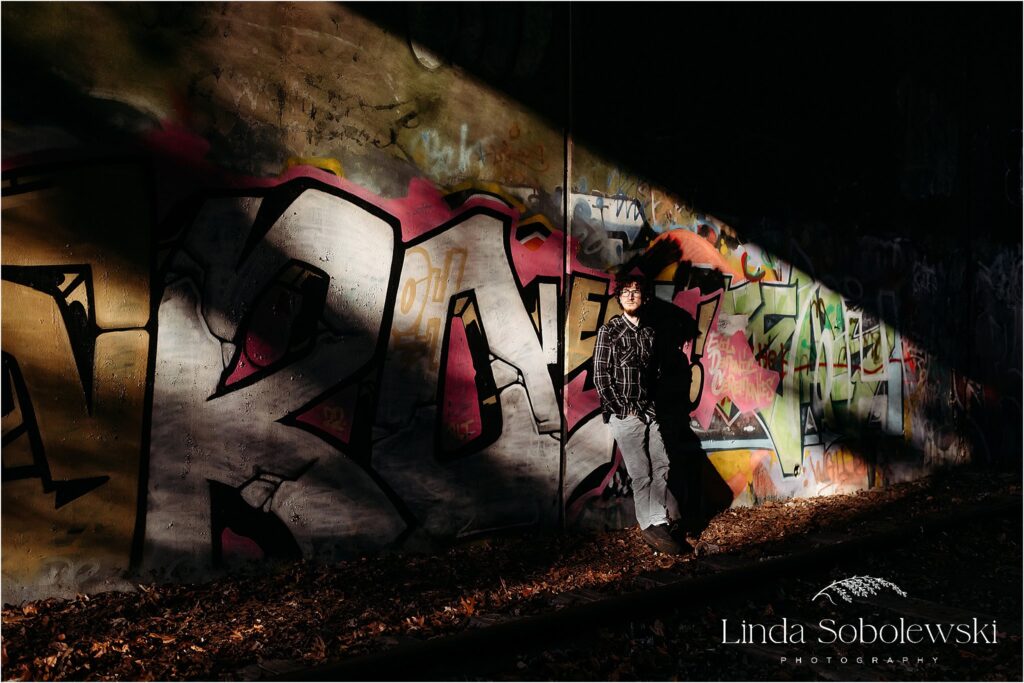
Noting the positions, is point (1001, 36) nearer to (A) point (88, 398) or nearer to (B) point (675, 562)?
(B) point (675, 562)

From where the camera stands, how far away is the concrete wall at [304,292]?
497cm

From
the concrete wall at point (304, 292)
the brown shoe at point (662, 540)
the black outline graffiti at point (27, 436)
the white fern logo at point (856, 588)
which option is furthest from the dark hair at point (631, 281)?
the black outline graffiti at point (27, 436)

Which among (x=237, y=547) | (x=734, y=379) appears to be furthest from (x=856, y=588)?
(x=237, y=547)

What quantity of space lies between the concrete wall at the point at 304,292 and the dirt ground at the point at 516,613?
258 mm

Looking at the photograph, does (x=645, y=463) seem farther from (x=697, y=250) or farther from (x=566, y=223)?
(x=697, y=250)

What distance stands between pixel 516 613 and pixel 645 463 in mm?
2063

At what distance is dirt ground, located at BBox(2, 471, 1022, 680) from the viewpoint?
169 inches

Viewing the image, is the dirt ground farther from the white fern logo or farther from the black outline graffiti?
the black outline graffiti

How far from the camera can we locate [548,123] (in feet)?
22.5

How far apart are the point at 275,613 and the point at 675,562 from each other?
277 centimetres

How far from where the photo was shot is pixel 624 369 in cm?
654

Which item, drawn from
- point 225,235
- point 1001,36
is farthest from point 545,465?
point 1001,36

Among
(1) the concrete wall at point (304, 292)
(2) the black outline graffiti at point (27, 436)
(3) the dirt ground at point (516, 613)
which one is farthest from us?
(1) the concrete wall at point (304, 292)

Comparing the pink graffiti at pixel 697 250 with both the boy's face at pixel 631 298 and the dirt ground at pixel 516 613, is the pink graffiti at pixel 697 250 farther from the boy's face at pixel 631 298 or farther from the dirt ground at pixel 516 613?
the dirt ground at pixel 516 613
